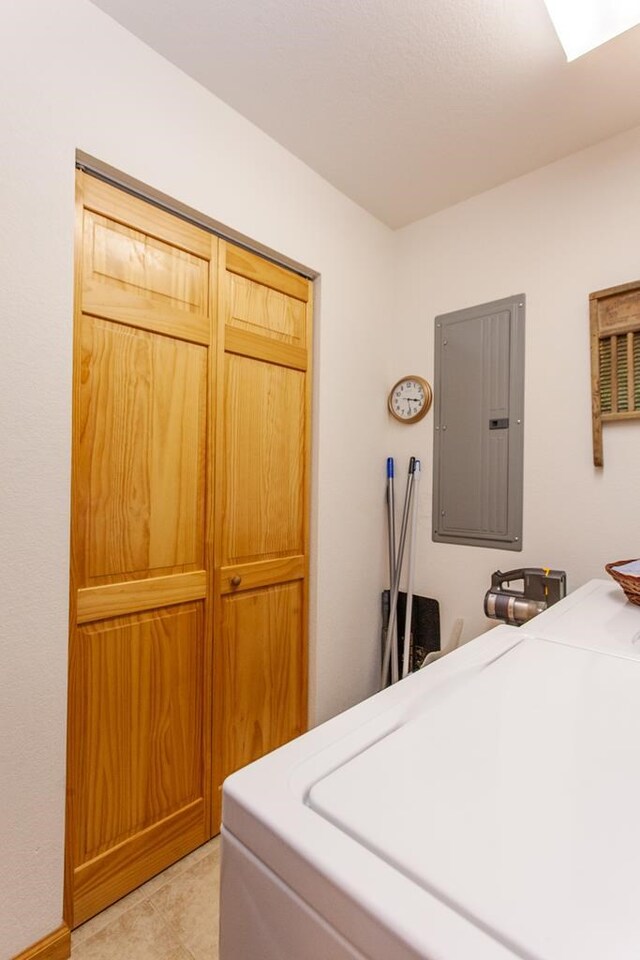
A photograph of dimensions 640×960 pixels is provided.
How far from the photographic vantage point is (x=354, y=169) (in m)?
2.08

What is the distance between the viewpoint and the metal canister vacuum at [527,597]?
5.33 feet

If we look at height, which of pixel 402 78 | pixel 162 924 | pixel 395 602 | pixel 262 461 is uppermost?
pixel 402 78

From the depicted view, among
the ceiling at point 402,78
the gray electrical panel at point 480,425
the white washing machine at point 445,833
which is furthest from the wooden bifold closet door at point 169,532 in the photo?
the white washing machine at point 445,833

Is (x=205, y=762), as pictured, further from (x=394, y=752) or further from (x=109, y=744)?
(x=394, y=752)

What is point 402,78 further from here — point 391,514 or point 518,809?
point 518,809

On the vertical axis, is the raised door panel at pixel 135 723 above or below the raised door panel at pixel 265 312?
below

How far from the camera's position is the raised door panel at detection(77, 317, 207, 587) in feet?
4.70

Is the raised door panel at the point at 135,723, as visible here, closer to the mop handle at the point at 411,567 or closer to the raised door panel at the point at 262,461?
the raised door panel at the point at 262,461

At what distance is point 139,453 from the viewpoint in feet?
5.07

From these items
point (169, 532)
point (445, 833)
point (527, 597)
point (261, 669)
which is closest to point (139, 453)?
point (169, 532)

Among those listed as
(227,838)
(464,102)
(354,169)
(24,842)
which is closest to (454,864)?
(227,838)

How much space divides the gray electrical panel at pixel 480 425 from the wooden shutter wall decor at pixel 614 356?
0.97 ft

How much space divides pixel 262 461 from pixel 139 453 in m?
0.53

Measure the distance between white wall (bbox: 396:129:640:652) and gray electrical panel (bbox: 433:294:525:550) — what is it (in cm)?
5
